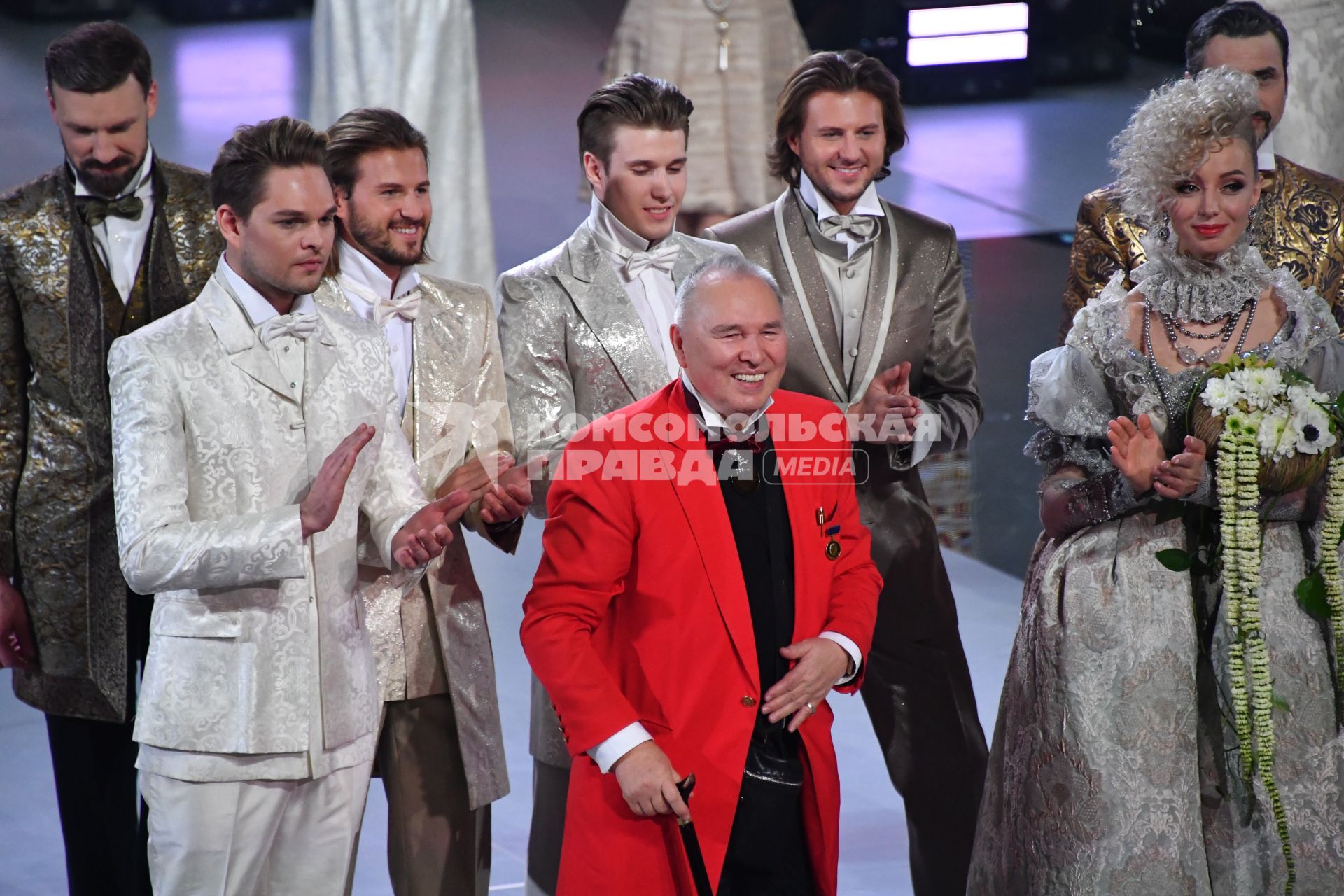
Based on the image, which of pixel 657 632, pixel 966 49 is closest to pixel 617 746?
pixel 657 632

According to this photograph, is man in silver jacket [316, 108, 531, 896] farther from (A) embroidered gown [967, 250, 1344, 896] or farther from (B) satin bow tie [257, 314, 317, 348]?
(A) embroidered gown [967, 250, 1344, 896]

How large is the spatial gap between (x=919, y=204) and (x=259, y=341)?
18.0ft

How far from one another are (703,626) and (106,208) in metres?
1.53

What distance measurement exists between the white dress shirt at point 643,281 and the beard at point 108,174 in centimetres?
95

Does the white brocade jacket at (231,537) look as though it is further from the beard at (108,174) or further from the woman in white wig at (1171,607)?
the woman in white wig at (1171,607)

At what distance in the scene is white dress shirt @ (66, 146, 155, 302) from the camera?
335 centimetres

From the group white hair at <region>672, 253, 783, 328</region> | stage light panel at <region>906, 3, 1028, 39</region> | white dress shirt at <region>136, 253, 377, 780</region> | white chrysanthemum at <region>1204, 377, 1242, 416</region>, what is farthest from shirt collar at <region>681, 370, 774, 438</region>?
stage light panel at <region>906, 3, 1028, 39</region>

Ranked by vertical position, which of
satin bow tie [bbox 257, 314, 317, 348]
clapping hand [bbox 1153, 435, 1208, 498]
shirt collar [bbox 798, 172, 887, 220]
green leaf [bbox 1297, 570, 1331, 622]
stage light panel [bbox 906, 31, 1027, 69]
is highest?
stage light panel [bbox 906, 31, 1027, 69]

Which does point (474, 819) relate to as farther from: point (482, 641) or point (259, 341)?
point (259, 341)

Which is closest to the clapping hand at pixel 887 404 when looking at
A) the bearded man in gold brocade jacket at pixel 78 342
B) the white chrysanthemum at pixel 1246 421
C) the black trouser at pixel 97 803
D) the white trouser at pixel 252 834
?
the white chrysanthemum at pixel 1246 421

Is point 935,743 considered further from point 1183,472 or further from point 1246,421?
point 1246,421

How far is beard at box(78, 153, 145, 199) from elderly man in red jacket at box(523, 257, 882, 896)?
1204 millimetres

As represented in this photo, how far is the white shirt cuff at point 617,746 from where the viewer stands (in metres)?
2.67

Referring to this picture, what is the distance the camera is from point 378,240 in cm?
324
